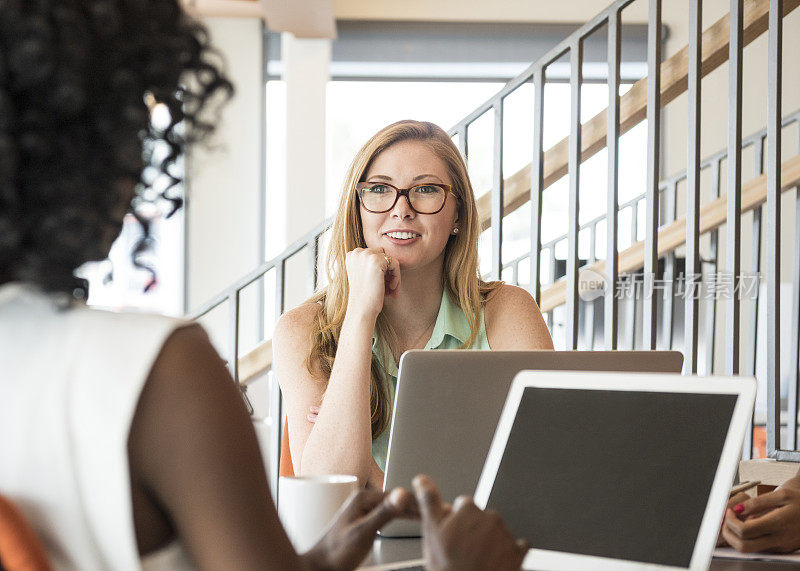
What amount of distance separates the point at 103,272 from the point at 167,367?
0.21 m

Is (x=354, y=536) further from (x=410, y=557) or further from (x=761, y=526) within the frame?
(x=761, y=526)

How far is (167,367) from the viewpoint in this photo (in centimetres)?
60

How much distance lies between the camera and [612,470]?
89cm

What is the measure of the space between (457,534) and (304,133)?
15.2 feet

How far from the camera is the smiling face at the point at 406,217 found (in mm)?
1819

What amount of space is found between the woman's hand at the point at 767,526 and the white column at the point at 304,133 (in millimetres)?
4188

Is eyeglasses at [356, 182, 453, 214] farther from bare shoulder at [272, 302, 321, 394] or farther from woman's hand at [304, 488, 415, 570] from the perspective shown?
woman's hand at [304, 488, 415, 570]

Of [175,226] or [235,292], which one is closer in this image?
[235,292]

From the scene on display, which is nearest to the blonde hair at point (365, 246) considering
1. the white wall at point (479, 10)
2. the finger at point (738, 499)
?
the finger at point (738, 499)

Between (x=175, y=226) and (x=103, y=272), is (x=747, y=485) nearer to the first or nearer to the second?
(x=103, y=272)

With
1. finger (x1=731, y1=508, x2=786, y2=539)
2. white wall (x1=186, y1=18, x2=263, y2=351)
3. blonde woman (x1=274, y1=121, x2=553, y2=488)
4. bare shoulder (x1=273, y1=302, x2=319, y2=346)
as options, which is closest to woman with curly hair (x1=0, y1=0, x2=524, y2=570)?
finger (x1=731, y1=508, x2=786, y2=539)

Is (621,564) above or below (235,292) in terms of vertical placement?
below

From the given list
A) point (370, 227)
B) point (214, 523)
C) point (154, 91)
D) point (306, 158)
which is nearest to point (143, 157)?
point (154, 91)

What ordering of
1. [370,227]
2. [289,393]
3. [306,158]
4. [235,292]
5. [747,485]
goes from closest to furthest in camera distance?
[747,485] < [289,393] < [370,227] < [235,292] < [306,158]
